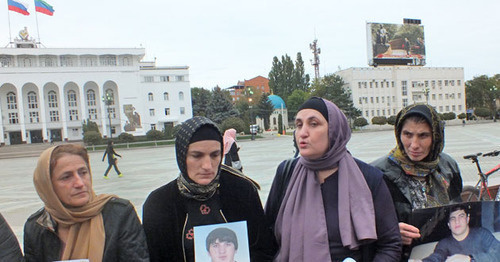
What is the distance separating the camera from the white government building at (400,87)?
6184 centimetres

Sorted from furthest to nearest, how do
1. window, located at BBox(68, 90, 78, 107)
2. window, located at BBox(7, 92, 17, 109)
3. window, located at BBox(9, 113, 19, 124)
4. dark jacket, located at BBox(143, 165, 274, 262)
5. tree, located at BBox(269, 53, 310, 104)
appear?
tree, located at BBox(269, 53, 310, 104) < window, located at BBox(68, 90, 78, 107) < window, located at BBox(7, 92, 17, 109) < window, located at BBox(9, 113, 19, 124) < dark jacket, located at BBox(143, 165, 274, 262)

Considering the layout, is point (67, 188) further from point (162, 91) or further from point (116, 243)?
point (162, 91)

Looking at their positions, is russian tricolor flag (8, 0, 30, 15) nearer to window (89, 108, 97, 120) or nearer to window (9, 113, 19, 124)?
window (89, 108, 97, 120)

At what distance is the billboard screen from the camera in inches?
2242

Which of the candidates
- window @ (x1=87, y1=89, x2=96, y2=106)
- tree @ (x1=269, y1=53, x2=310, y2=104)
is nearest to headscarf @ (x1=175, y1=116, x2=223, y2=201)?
window @ (x1=87, y1=89, x2=96, y2=106)

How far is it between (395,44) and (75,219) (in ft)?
210

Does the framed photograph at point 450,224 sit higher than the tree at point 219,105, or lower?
lower

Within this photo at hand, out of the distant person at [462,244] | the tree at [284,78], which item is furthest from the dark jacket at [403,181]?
the tree at [284,78]

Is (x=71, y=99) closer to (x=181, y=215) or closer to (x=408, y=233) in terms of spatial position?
(x=181, y=215)

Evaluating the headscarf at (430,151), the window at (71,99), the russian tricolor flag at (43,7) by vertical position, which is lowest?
the headscarf at (430,151)

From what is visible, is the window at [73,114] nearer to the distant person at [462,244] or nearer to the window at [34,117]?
the window at [34,117]

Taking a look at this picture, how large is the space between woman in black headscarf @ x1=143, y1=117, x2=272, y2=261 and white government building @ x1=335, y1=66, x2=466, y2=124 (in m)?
61.7

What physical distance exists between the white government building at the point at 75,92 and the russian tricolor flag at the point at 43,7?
9013 mm

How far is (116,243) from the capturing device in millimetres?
2045
